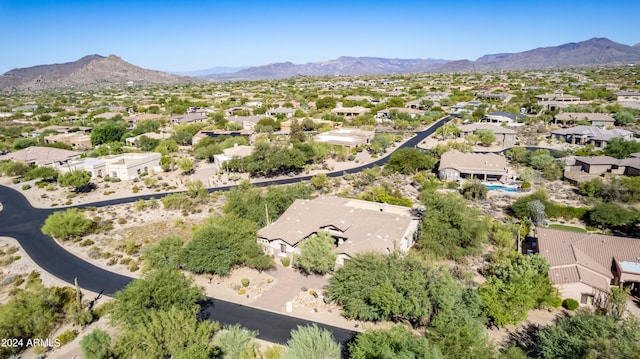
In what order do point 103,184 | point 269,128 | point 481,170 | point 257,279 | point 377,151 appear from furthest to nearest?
point 269,128 < point 377,151 < point 103,184 < point 481,170 < point 257,279

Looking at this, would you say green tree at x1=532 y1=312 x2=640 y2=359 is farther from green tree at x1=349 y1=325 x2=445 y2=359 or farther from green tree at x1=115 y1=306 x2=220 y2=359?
green tree at x1=115 y1=306 x2=220 y2=359

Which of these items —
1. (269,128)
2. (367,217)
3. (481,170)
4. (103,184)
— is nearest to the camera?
(367,217)

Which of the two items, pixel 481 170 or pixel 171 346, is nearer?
pixel 171 346

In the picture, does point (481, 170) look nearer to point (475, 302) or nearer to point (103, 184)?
point (475, 302)

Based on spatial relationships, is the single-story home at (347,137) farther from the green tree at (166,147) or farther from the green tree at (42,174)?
the green tree at (42,174)

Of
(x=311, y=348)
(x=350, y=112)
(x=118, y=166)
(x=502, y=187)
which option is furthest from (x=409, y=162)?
(x=350, y=112)

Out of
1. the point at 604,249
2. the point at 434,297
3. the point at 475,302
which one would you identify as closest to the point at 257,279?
the point at 434,297

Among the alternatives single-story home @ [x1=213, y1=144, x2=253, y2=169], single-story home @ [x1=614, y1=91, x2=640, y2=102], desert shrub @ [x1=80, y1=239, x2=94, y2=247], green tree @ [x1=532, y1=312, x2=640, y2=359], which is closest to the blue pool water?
green tree @ [x1=532, y1=312, x2=640, y2=359]
